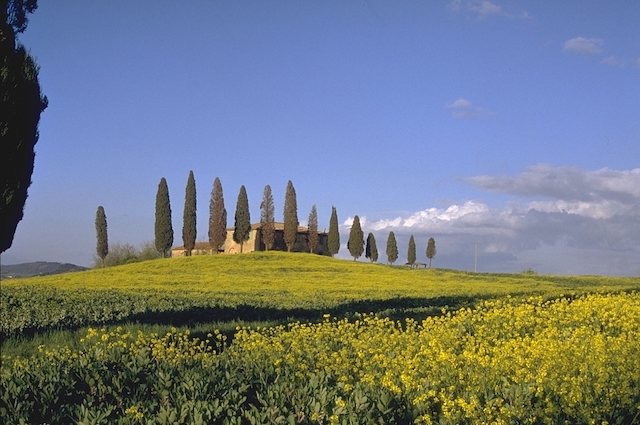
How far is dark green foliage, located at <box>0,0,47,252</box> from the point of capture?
12992 millimetres

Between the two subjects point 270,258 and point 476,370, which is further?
point 270,258

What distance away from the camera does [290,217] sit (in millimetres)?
71688

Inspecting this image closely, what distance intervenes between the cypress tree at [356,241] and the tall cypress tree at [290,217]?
30.6ft

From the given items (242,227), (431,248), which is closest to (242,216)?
(242,227)

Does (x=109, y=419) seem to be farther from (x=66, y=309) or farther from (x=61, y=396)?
(x=66, y=309)

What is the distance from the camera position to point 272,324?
1214 centimetres

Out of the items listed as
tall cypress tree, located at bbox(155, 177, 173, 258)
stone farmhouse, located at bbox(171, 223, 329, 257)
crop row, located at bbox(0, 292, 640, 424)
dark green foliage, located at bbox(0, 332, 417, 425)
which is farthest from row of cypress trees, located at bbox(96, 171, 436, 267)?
dark green foliage, located at bbox(0, 332, 417, 425)

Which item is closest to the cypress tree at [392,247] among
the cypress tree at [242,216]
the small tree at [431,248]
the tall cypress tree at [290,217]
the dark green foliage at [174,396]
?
the small tree at [431,248]

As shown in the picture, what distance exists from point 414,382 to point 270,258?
47348 mm

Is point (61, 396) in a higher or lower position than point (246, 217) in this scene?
lower

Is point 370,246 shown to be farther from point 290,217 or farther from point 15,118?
point 15,118

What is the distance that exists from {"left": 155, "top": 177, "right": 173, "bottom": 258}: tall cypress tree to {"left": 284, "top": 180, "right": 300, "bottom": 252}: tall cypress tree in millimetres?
16984

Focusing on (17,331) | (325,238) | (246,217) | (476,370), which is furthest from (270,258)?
(476,370)

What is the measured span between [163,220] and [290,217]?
18140 millimetres
